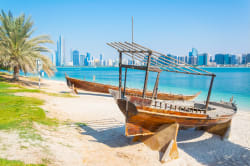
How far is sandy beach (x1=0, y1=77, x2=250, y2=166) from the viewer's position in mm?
4582

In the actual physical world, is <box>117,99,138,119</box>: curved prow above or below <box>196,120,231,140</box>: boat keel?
above

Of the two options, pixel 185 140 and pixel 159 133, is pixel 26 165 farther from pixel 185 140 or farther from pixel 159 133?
pixel 185 140

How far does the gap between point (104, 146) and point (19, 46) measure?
1431 cm

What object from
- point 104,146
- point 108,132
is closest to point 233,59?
point 108,132

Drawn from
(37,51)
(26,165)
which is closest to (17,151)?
(26,165)

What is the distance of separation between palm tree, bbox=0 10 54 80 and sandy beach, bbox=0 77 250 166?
29.1 feet

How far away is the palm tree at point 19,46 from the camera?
15.5 meters

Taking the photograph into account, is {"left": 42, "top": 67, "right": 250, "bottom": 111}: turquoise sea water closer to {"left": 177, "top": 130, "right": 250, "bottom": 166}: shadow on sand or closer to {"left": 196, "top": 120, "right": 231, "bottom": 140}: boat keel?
{"left": 196, "top": 120, "right": 231, "bottom": 140}: boat keel

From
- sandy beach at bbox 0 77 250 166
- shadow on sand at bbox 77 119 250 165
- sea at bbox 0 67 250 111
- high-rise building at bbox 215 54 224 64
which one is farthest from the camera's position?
high-rise building at bbox 215 54 224 64

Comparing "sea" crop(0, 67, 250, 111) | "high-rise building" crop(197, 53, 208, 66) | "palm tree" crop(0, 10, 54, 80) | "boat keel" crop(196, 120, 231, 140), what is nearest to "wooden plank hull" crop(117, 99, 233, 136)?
"boat keel" crop(196, 120, 231, 140)

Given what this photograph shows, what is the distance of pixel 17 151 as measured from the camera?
168 inches

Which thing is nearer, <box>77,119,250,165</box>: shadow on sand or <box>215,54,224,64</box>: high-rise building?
<box>77,119,250,165</box>: shadow on sand

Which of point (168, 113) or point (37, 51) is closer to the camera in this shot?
point (168, 113)

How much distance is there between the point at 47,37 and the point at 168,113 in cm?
1612
